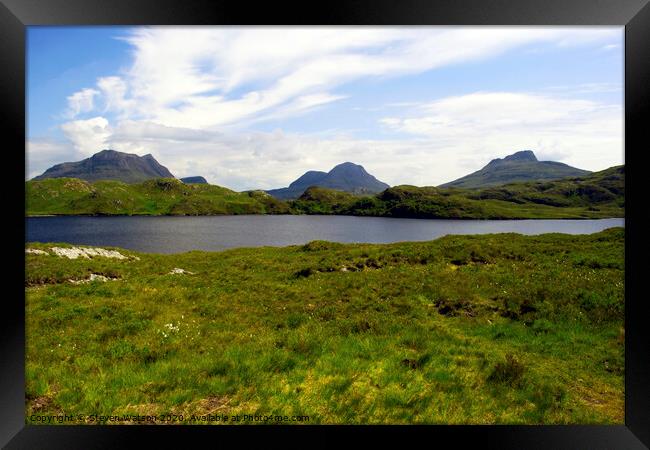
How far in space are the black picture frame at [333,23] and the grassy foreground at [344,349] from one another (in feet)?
0.97

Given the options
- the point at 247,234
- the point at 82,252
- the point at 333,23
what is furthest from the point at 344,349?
the point at 247,234

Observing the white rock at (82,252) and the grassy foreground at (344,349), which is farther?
the white rock at (82,252)

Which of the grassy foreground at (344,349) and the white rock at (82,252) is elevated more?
the white rock at (82,252)

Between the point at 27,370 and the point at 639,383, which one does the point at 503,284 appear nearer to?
the point at 639,383

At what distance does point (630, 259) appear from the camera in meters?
6.55

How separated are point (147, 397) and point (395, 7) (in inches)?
366

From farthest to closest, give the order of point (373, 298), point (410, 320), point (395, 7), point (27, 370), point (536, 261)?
point (536, 261) < point (373, 298) < point (410, 320) < point (27, 370) < point (395, 7)

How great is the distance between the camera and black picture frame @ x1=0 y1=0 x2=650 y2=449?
573 centimetres

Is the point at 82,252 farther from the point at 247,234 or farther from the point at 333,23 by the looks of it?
the point at 247,234

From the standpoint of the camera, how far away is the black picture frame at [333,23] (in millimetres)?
5734

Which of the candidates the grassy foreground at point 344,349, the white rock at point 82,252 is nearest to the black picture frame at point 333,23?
the grassy foreground at point 344,349

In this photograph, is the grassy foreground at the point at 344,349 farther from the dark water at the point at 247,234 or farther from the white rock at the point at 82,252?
the dark water at the point at 247,234

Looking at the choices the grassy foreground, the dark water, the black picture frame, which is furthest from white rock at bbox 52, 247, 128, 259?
the dark water

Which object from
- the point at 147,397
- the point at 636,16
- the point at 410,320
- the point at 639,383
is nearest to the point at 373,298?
the point at 410,320
